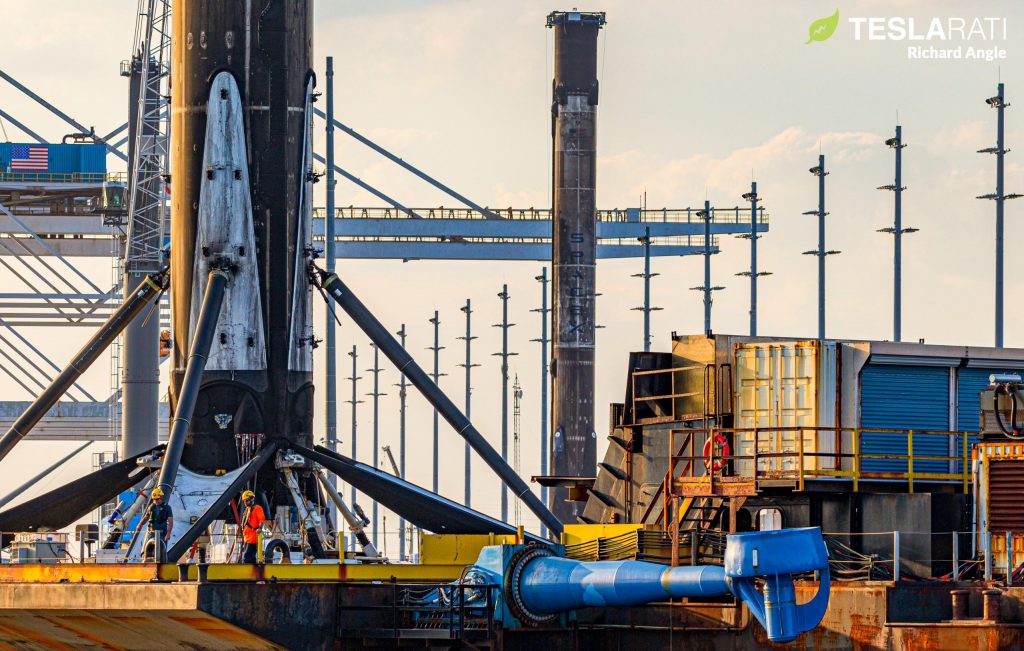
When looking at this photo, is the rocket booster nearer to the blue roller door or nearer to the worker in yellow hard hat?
the worker in yellow hard hat

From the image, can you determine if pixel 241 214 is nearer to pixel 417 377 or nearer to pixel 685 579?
pixel 417 377

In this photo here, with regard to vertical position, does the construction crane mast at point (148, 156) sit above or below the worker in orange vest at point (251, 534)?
above

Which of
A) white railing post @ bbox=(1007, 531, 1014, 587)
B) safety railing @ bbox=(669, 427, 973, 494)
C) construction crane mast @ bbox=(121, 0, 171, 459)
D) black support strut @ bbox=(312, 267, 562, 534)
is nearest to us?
white railing post @ bbox=(1007, 531, 1014, 587)

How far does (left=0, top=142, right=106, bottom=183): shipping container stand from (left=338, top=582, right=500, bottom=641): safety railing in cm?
7645

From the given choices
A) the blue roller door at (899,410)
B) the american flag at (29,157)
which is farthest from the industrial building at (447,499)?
the american flag at (29,157)

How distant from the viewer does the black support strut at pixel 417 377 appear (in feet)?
162

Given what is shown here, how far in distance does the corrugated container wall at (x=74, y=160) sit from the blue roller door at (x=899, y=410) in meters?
75.9

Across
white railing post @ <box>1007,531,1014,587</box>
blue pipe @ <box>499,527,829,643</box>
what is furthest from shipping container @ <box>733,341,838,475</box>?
white railing post @ <box>1007,531,1014,587</box>

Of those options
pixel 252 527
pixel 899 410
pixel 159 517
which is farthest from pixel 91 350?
pixel 899 410

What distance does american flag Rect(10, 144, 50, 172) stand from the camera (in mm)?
109500

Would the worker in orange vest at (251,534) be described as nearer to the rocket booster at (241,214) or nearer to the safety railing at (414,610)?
Answer: the safety railing at (414,610)

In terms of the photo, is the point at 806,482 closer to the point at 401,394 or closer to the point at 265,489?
the point at 265,489

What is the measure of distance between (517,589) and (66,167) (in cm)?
7856

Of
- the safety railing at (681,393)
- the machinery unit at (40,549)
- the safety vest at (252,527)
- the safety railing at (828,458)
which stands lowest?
the machinery unit at (40,549)
